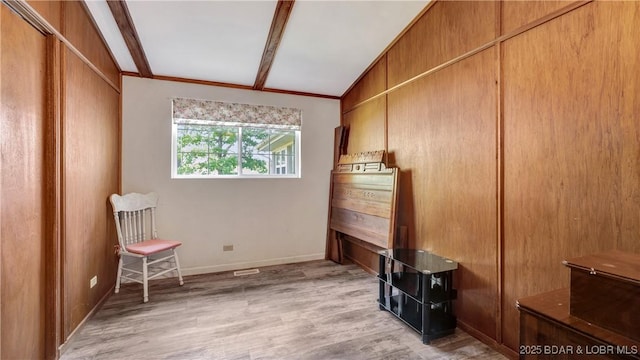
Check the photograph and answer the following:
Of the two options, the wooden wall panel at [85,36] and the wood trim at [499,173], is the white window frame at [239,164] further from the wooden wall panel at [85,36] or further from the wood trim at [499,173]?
the wood trim at [499,173]

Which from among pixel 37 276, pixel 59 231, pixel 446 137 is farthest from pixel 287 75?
pixel 37 276

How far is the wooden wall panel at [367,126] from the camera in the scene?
3285 millimetres

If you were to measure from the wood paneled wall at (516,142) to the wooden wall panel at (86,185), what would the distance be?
2.82m

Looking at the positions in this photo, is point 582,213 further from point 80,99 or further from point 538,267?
point 80,99

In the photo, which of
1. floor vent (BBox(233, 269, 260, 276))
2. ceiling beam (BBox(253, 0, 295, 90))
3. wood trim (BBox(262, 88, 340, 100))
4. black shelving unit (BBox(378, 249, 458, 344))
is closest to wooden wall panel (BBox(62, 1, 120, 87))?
ceiling beam (BBox(253, 0, 295, 90))

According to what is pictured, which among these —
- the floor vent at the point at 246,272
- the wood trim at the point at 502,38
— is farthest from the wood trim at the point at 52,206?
the wood trim at the point at 502,38

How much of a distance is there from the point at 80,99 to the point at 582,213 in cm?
348

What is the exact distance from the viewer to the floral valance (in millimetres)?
3385

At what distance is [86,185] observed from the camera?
92.0 inches

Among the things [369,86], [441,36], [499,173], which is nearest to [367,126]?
[369,86]

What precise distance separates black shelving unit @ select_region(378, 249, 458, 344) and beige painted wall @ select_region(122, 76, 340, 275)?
1641 millimetres

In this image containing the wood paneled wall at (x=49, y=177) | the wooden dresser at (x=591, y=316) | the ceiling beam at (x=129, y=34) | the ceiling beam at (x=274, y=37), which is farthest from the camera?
the ceiling beam at (x=274, y=37)

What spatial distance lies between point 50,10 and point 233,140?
209 centimetres

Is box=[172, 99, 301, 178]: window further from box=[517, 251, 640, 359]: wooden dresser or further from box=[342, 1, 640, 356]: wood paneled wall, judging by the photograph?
box=[517, 251, 640, 359]: wooden dresser
